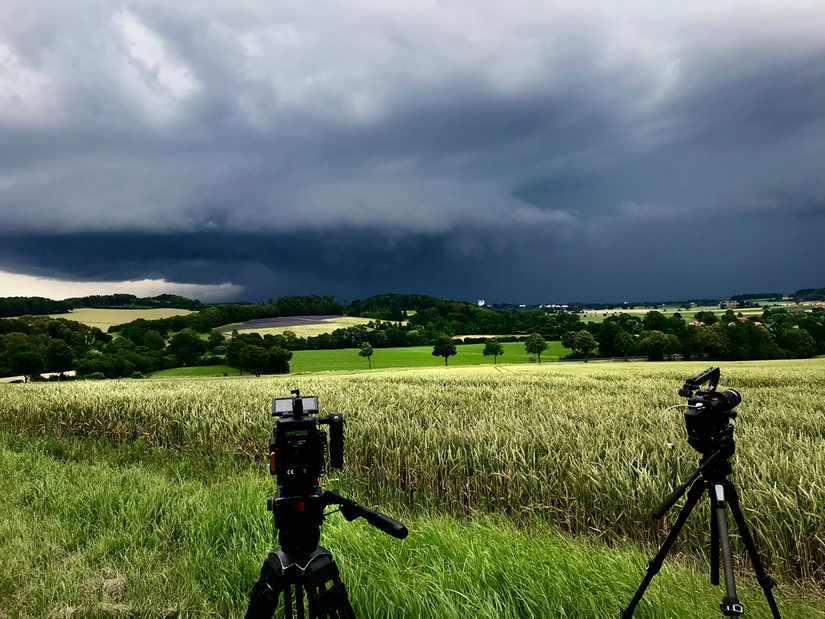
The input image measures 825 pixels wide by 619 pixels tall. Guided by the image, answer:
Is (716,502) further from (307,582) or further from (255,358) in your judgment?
(255,358)

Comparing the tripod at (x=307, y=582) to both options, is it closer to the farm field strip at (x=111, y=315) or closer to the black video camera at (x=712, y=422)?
the black video camera at (x=712, y=422)

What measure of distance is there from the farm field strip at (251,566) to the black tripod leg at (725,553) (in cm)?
105

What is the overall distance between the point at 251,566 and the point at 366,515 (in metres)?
2.68

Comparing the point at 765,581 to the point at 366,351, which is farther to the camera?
the point at 366,351

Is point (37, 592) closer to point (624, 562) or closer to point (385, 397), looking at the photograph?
point (624, 562)

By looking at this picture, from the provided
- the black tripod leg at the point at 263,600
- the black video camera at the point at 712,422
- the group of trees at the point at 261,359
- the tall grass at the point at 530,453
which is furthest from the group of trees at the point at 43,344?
the black video camera at the point at 712,422

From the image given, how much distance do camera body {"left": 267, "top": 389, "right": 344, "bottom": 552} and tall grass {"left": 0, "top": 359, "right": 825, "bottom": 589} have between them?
3734mm

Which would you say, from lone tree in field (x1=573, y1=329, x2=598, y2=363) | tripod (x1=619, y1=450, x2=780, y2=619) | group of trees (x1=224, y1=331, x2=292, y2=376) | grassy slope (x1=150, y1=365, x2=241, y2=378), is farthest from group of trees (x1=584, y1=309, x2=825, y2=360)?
tripod (x1=619, y1=450, x2=780, y2=619)

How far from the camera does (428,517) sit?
15.8ft

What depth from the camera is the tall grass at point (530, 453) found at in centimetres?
469

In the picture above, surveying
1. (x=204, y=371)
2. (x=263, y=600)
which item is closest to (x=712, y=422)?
(x=263, y=600)

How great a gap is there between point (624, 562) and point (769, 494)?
2.52m

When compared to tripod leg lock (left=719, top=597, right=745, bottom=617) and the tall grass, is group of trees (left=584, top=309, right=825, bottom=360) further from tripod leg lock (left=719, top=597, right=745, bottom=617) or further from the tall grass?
tripod leg lock (left=719, top=597, right=745, bottom=617)

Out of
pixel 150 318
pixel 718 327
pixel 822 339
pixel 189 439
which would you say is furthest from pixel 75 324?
pixel 822 339
